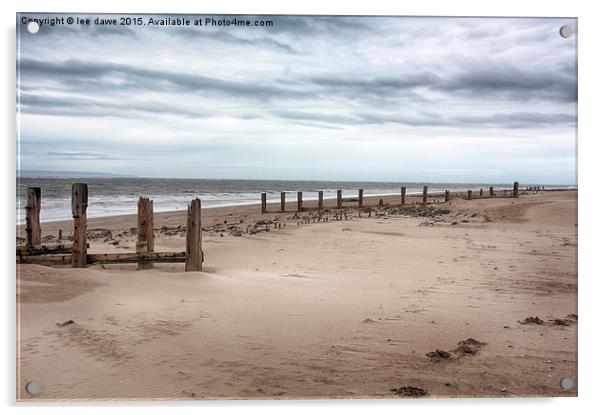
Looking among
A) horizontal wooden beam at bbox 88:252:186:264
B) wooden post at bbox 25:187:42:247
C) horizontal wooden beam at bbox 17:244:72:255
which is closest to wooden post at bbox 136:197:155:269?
horizontal wooden beam at bbox 88:252:186:264

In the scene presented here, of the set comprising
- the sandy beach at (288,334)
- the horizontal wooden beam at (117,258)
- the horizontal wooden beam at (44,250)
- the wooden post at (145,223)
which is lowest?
the sandy beach at (288,334)

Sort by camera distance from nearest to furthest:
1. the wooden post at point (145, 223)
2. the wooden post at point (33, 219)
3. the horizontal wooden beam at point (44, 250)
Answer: the horizontal wooden beam at point (44, 250), the wooden post at point (33, 219), the wooden post at point (145, 223)

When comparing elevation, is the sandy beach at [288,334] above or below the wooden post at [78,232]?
below

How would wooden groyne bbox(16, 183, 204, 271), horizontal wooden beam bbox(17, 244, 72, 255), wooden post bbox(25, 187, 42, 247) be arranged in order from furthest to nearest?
wooden post bbox(25, 187, 42, 247) < wooden groyne bbox(16, 183, 204, 271) < horizontal wooden beam bbox(17, 244, 72, 255)

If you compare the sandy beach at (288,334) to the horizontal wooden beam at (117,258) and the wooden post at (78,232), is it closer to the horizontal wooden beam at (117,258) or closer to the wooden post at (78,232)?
the horizontal wooden beam at (117,258)

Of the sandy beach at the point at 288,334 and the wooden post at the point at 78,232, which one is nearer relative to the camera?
the sandy beach at the point at 288,334

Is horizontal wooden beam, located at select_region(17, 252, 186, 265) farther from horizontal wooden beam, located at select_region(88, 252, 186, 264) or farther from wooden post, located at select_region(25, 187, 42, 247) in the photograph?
wooden post, located at select_region(25, 187, 42, 247)

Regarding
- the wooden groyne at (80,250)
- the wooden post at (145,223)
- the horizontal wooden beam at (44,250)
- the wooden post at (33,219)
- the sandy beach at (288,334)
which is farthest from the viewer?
the wooden post at (145,223)

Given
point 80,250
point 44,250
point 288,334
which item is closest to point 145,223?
point 80,250

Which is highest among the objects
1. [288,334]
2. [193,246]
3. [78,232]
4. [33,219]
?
[33,219]

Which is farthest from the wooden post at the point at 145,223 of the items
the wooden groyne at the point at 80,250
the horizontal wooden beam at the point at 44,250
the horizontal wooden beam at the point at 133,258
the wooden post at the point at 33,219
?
the wooden post at the point at 33,219

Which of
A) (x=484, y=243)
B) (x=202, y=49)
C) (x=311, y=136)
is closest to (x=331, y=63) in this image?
(x=311, y=136)

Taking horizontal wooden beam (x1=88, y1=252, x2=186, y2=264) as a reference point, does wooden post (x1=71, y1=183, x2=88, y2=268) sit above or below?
above

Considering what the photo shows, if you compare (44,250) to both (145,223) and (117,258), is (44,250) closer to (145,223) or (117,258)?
(117,258)
